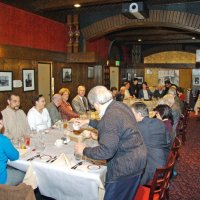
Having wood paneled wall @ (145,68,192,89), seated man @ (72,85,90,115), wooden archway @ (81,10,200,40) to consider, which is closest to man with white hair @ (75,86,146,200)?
seated man @ (72,85,90,115)

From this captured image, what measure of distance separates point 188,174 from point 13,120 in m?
3.10

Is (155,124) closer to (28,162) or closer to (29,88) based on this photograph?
(28,162)

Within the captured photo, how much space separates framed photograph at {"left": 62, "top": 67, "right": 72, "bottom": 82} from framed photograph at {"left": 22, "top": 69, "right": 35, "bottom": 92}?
1683mm

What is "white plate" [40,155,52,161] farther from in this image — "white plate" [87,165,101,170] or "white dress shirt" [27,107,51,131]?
"white dress shirt" [27,107,51,131]

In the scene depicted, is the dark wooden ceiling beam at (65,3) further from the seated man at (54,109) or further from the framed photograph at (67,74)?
the seated man at (54,109)

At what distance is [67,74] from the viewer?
8906 mm

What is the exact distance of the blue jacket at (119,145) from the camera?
2.26 m

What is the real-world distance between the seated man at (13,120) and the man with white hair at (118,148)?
2052 mm

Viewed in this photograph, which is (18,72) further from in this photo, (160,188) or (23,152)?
(160,188)

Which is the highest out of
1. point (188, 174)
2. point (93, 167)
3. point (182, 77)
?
point (182, 77)

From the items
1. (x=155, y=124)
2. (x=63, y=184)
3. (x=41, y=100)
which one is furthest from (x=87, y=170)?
(x=41, y=100)

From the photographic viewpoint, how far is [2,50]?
602 centimetres

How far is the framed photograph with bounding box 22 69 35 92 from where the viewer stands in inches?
268

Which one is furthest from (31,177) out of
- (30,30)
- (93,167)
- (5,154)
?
(30,30)
